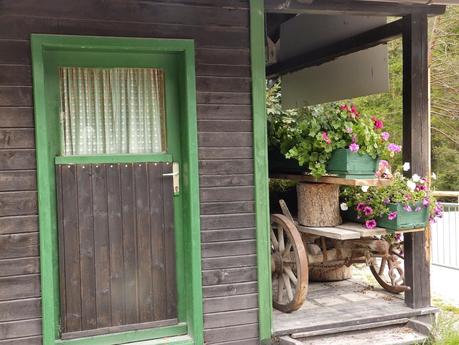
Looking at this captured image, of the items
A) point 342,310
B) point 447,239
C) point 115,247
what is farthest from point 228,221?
point 447,239

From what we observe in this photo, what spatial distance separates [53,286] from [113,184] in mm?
717

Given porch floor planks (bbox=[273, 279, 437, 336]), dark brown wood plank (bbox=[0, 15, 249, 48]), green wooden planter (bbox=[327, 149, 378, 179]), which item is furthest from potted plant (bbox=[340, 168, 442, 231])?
dark brown wood plank (bbox=[0, 15, 249, 48])

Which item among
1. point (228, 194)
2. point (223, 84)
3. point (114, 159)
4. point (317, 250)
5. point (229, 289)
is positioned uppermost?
point (223, 84)

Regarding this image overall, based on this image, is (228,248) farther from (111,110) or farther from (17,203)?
(17,203)

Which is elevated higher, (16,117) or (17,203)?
(16,117)


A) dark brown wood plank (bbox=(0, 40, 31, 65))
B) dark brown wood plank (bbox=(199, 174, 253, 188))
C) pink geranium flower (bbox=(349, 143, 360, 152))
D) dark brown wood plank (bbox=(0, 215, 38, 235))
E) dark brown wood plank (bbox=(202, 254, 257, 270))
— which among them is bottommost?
dark brown wood plank (bbox=(202, 254, 257, 270))

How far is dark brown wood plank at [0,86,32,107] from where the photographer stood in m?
3.18

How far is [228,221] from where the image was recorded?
12.0 feet

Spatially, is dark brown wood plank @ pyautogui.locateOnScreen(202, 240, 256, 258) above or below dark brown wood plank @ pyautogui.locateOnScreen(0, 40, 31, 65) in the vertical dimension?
below

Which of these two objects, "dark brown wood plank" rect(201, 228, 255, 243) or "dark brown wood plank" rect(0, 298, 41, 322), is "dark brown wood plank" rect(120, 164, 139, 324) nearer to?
"dark brown wood plank" rect(201, 228, 255, 243)

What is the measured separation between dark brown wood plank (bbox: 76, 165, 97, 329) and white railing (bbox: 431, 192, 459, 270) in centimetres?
510

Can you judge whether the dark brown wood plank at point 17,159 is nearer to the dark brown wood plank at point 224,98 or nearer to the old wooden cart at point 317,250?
the dark brown wood plank at point 224,98

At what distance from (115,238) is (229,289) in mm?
822

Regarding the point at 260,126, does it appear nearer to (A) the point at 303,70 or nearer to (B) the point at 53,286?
(B) the point at 53,286
